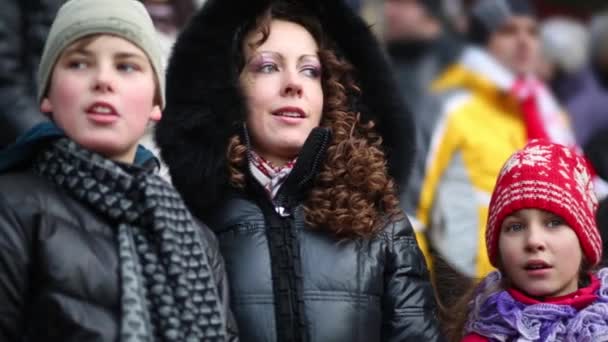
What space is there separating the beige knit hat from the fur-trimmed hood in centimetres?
57

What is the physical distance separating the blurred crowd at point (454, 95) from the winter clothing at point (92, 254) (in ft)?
5.53

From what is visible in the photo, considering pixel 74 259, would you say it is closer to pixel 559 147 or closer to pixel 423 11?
pixel 559 147

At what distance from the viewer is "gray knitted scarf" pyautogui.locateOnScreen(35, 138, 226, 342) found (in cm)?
420

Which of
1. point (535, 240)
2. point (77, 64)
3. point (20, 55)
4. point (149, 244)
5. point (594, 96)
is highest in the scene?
point (594, 96)

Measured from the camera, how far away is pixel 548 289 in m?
4.98

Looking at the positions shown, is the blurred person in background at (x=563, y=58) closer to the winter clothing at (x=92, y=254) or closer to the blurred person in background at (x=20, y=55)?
the blurred person in background at (x=20, y=55)

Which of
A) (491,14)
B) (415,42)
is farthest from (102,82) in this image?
(415,42)

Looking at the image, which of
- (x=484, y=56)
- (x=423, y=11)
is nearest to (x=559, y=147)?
(x=484, y=56)

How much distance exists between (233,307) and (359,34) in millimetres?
1114

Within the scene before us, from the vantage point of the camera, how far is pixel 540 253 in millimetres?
4984

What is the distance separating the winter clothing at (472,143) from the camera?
7.89 m

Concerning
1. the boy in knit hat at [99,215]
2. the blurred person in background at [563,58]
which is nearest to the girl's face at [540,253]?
the boy in knit hat at [99,215]

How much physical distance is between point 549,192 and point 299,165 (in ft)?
2.67

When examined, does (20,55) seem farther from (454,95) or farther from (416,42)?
(416,42)
